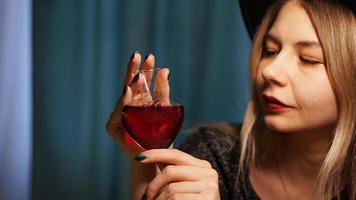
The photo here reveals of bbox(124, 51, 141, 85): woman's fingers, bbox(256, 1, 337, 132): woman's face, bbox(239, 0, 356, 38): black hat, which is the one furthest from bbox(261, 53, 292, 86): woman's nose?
bbox(124, 51, 141, 85): woman's fingers

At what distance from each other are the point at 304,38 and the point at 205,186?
1.47 ft

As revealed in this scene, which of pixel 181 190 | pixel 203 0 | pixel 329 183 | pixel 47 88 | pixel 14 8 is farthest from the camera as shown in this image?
pixel 203 0

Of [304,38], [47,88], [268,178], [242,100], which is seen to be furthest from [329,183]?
[47,88]

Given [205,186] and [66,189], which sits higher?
[205,186]

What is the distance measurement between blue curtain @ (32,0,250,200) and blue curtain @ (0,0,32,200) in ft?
0.63

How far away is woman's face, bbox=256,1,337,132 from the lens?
1192 millimetres

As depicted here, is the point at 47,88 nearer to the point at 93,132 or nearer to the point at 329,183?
the point at 93,132

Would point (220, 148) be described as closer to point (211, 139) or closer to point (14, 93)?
point (211, 139)

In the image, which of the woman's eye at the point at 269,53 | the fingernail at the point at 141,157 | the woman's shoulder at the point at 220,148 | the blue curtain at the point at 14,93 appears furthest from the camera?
the woman's shoulder at the point at 220,148

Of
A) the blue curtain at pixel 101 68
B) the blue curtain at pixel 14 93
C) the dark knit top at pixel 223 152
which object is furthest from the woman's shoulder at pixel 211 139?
the blue curtain at pixel 14 93

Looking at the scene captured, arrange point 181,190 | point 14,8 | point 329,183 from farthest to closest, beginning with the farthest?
point 329,183 < point 14,8 < point 181,190

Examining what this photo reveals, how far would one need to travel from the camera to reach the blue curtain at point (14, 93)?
45.1 inches

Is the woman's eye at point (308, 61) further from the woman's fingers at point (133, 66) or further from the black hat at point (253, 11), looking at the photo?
the woman's fingers at point (133, 66)

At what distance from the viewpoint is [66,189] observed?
57.5 inches
